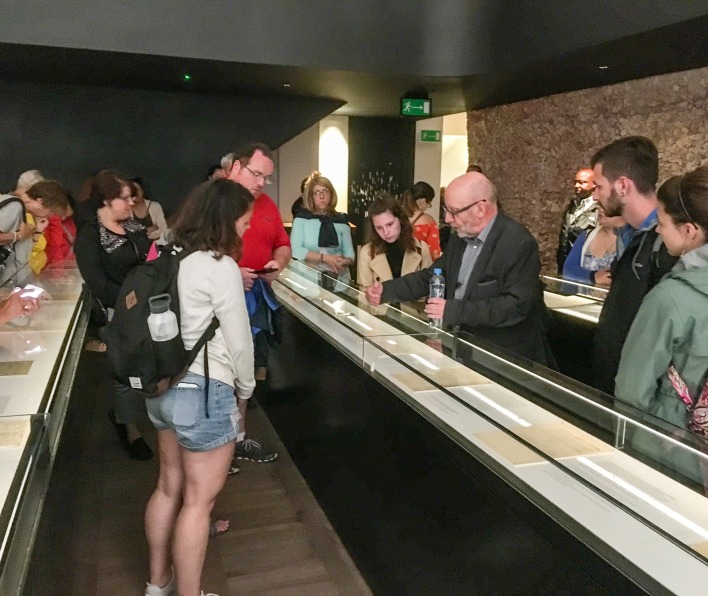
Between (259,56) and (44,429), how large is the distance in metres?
4.52

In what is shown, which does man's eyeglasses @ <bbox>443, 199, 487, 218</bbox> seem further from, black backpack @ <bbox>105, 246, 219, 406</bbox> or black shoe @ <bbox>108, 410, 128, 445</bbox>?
black shoe @ <bbox>108, 410, 128, 445</bbox>

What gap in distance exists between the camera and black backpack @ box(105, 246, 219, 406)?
199 centimetres

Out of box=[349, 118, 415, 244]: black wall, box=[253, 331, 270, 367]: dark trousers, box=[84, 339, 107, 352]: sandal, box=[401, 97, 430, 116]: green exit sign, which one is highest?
box=[401, 97, 430, 116]: green exit sign

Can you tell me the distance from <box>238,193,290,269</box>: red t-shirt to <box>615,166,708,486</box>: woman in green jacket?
77.3 inches

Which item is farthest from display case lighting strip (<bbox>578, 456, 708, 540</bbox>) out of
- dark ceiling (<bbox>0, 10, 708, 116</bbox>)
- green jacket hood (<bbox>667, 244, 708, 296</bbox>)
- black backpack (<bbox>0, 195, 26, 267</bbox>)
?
black backpack (<bbox>0, 195, 26, 267</bbox>)

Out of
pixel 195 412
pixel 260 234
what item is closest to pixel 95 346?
pixel 260 234

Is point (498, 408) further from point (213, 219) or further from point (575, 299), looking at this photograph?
point (575, 299)

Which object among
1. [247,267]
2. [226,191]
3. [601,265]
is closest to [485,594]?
[226,191]

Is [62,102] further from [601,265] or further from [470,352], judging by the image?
[470,352]

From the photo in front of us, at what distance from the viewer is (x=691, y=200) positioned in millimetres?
1680

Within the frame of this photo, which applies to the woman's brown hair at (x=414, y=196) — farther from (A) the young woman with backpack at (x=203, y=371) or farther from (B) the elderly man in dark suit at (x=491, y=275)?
(A) the young woman with backpack at (x=203, y=371)

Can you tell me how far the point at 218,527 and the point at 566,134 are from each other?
5419mm

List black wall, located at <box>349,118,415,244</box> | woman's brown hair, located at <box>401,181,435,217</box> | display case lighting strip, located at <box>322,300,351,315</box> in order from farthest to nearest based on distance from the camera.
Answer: black wall, located at <box>349,118,415,244</box> → woman's brown hair, located at <box>401,181,435,217</box> → display case lighting strip, located at <box>322,300,351,315</box>

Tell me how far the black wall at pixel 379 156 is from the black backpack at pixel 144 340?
8438 millimetres
